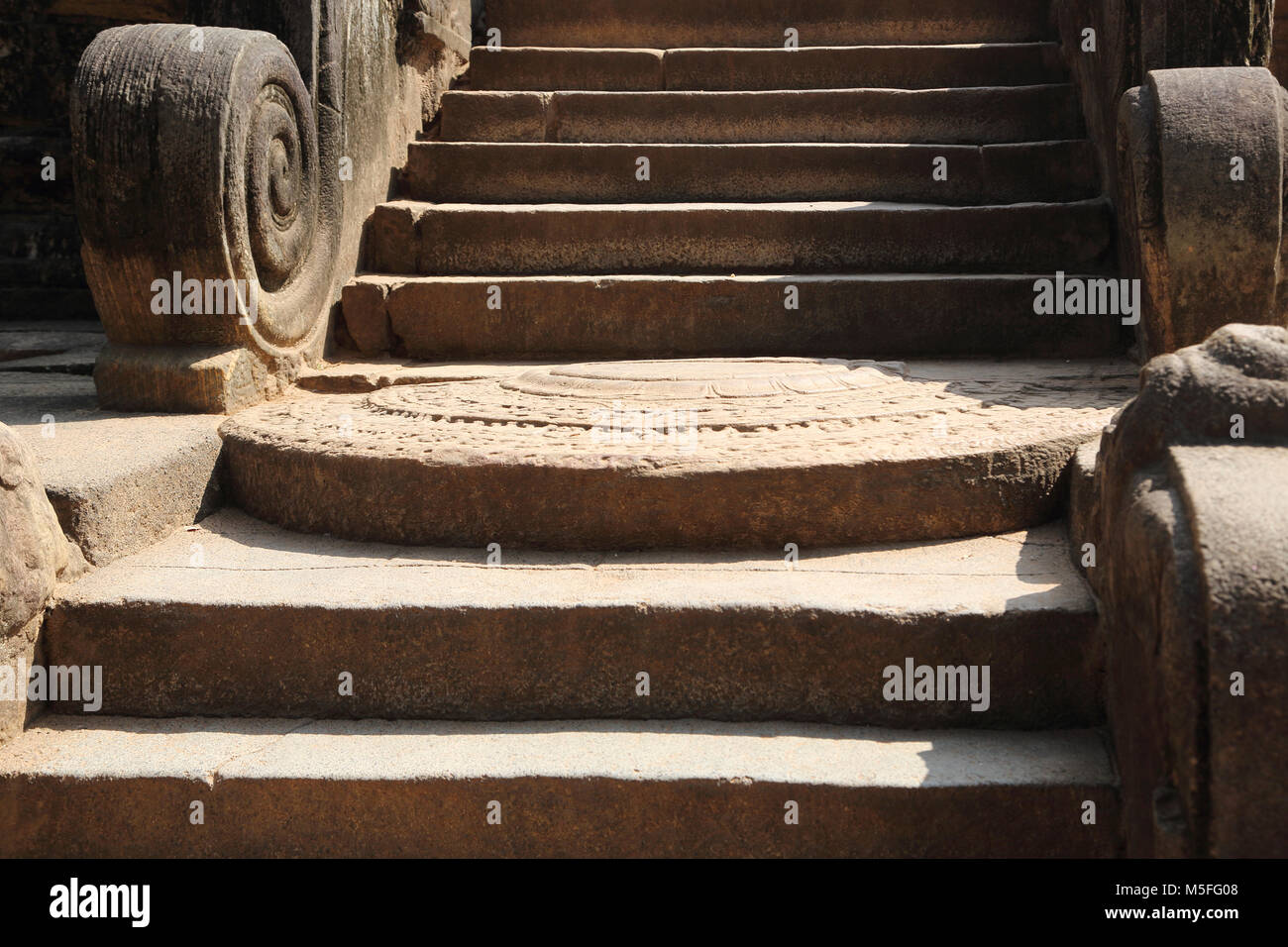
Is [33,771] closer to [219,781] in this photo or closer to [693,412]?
[219,781]

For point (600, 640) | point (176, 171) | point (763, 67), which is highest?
point (763, 67)

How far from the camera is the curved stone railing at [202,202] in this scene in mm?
2928

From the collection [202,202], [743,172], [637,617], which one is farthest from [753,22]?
[637,617]

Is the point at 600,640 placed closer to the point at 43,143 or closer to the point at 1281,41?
the point at 43,143

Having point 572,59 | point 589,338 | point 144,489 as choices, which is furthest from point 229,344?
point 572,59

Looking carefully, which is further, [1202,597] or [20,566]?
[20,566]

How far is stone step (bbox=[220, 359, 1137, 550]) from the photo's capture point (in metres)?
2.33

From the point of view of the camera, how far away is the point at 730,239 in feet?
13.2

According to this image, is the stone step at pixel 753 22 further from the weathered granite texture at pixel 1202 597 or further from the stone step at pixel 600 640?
the weathered granite texture at pixel 1202 597

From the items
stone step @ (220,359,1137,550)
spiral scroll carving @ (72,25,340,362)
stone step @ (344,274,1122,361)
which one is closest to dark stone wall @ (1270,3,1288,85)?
stone step @ (344,274,1122,361)

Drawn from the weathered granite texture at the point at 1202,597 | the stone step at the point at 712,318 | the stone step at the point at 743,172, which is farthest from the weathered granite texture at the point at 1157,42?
the weathered granite texture at the point at 1202,597

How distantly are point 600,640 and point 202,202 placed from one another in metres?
1.71

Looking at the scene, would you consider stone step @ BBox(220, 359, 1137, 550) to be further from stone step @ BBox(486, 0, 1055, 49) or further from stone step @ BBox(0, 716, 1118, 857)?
stone step @ BBox(486, 0, 1055, 49)

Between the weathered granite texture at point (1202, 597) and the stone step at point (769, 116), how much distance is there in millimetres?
2896
